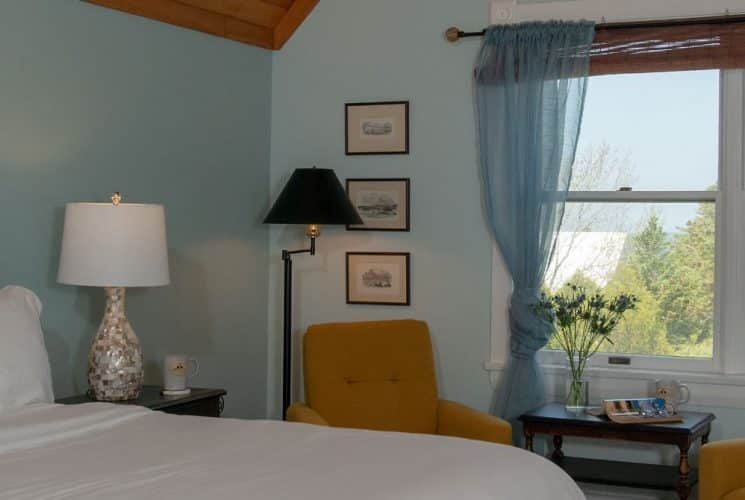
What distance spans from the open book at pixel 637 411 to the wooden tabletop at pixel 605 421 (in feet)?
0.08

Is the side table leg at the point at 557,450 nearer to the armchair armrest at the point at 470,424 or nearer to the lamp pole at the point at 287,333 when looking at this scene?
the armchair armrest at the point at 470,424

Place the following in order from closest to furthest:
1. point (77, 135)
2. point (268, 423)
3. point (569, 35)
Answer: point (268, 423)
point (77, 135)
point (569, 35)

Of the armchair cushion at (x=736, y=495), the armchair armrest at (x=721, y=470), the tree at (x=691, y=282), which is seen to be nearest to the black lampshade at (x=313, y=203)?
the tree at (x=691, y=282)

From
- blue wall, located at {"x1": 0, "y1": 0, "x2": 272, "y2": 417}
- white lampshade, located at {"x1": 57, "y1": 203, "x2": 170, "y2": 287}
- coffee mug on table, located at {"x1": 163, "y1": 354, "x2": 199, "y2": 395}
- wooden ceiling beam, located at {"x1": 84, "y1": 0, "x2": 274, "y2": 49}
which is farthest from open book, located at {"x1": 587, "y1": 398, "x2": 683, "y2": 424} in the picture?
wooden ceiling beam, located at {"x1": 84, "y1": 0, "x2": 274, "y2": 49}

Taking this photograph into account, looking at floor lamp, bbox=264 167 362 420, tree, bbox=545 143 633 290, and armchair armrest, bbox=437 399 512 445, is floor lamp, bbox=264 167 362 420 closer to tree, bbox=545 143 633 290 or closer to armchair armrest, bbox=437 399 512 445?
armchair armrest, bbox=437 399 512 445

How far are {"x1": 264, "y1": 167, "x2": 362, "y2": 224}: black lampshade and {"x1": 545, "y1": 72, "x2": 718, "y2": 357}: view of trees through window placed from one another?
0.98m

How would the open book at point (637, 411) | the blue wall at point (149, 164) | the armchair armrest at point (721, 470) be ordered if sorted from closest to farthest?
the armchair armrest at point (721, 470) < the blue wall at point (149, 164) < the open book at point (637, 411)

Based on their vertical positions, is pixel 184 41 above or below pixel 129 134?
above

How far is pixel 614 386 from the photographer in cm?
455

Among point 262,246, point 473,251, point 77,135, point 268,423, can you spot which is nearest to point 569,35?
point 473,251

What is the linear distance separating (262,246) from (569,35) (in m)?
1.77

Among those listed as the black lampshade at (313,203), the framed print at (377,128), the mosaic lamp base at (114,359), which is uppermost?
the framed print at (377,128)

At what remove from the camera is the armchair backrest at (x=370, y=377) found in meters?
4.29

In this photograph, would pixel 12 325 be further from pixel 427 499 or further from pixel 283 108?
pixel 283 108
